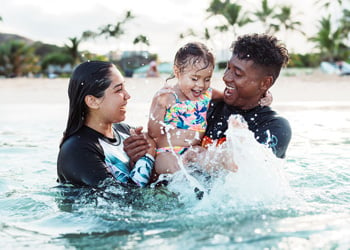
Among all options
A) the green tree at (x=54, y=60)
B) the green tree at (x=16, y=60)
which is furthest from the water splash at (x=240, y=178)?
the green tree at (x=54, y=60)

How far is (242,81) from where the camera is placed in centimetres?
474

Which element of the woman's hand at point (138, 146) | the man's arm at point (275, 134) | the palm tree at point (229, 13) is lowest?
the woman's hand at point (138, 146)

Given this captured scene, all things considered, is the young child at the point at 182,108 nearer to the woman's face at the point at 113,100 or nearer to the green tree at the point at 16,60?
the woman's face at the point at 113,100

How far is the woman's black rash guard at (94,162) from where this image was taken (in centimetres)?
445

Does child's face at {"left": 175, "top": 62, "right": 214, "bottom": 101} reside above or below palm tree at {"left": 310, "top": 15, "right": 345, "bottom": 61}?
below

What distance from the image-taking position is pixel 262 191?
4.72 metres

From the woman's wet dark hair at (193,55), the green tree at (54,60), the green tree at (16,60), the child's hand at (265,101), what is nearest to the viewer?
the woman's wet dark hair at (193,55)

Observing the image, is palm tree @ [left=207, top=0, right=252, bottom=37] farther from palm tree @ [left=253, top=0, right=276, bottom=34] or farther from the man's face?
the man's face

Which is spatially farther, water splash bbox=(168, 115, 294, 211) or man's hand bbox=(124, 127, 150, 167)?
man's hand bbox=(124, 127, 150, 167)

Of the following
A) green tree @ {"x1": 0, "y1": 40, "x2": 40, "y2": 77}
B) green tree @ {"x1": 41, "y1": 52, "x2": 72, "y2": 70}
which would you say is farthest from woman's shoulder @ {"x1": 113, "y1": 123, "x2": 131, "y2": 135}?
green tree @ {"x1": 41, "y1": 52, "x2": 72, "y2": 70}

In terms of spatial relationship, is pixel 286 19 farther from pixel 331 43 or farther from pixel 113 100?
pixel 113 100

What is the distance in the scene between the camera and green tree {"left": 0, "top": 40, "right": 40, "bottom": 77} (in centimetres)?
4128

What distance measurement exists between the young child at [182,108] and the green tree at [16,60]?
122 ft

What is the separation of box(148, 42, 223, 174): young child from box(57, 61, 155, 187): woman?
0.13 meters
